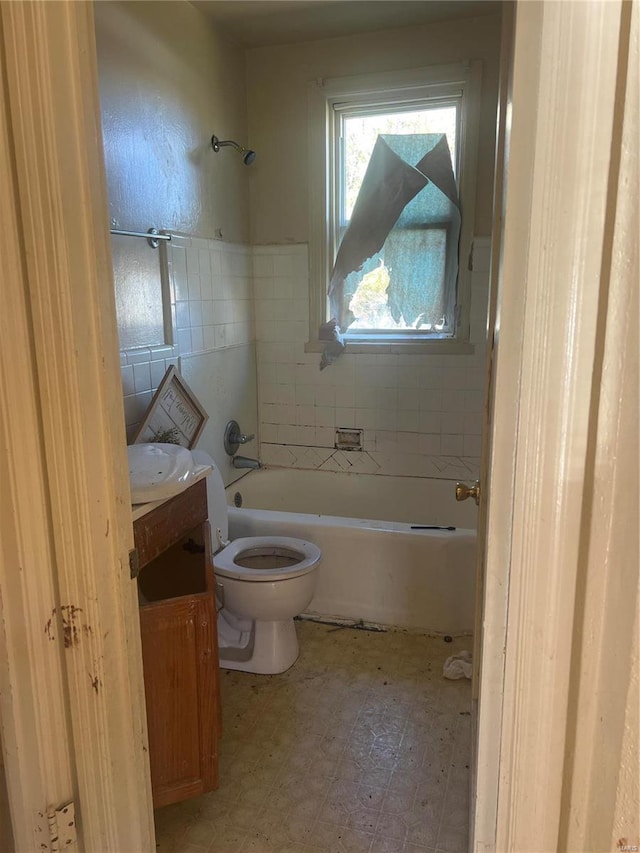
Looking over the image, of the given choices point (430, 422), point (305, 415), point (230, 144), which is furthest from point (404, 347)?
point (230, 144)

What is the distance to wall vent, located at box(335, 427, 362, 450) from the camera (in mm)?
3363

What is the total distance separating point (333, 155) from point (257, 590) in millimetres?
2255

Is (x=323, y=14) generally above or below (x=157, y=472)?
above

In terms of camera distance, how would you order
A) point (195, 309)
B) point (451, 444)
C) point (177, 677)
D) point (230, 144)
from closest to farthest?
point (177, 677), point (195, 309), point (230, 144), point (451, 444)

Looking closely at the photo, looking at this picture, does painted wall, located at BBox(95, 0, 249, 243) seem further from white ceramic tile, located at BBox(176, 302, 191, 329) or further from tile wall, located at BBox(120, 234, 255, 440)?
white ceramic tile, located at BBox(176, 302, 191, 329)

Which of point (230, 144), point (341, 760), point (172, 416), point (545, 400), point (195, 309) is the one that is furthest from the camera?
point (230, 144)

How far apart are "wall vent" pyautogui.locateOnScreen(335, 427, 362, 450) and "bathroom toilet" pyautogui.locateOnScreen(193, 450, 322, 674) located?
A: 0.98m

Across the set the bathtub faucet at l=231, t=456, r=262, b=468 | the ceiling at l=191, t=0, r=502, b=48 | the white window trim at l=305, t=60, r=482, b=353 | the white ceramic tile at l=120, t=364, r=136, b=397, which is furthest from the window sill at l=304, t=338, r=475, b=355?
the ceiling at l=191, t=0, r=502, b=48

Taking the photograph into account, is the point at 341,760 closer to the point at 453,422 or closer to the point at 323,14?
the point at 453,422

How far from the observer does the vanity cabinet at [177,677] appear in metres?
1.50

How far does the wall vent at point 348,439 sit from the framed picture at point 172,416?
1.11 metres

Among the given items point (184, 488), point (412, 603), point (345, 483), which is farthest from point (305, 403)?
point (184, 488)

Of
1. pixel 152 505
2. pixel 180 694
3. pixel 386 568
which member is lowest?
pixel 386 568

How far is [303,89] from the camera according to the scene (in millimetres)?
3119
